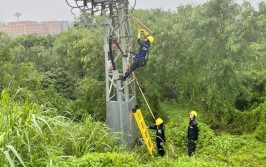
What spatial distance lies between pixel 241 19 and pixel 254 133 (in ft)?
9.99

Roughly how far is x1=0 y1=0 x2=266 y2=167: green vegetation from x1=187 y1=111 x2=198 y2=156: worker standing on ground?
301 millimetres

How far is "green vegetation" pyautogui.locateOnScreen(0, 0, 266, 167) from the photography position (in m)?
4.32

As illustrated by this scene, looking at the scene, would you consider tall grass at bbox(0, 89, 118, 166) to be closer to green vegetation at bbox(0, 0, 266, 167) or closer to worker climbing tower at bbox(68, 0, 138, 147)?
green vegetation at bbox(0, 0, 266, 167)

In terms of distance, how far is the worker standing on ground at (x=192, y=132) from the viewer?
6840 mm

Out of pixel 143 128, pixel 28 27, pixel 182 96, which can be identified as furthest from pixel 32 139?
pixel 28 27

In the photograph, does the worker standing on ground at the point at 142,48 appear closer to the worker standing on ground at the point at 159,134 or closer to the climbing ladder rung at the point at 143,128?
the climbing ladder rung at the point at 143,128

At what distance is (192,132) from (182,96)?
160 inches

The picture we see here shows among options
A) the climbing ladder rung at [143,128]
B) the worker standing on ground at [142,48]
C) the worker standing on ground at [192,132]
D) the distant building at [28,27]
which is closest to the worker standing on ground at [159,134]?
the climbing ladder rung at [143,128]

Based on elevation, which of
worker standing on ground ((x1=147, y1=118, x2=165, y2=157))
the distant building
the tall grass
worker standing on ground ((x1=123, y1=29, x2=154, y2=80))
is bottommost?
worker standing on ground ((x1=147, y1=118, x2=165, y2=157))

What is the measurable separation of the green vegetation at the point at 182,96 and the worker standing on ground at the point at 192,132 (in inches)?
11.8

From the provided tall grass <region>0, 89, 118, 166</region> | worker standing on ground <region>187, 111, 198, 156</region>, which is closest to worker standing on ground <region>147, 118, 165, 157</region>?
→ worker standing on ground <region>187, 111, 198, 156</region>

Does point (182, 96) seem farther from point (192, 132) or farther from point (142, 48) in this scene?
point (142, 48)

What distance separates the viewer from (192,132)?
6.94 m

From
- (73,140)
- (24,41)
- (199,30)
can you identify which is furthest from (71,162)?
(24,41)
